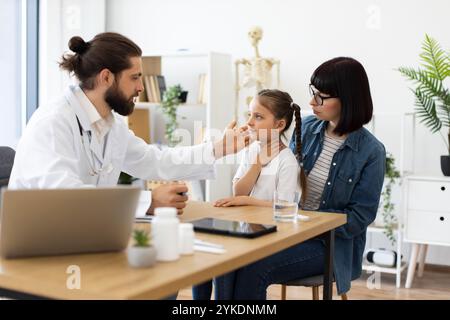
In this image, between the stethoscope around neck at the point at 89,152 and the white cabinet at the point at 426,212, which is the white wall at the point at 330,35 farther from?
the stethoscope around neck at the point at 89,152

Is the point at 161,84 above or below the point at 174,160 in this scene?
above

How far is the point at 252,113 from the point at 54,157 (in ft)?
3.23

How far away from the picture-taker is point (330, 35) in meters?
4.71

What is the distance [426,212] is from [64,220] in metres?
3.09

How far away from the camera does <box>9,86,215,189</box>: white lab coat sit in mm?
1792

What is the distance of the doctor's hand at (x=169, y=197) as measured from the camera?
78.1 inches

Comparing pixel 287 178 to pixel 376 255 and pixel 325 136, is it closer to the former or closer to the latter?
pixel 325 136

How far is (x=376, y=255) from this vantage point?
4238 mm

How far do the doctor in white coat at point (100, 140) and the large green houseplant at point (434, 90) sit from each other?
2053 millimetres

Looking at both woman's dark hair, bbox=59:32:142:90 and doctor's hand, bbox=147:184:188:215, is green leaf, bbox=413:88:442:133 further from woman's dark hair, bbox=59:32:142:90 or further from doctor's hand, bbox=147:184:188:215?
doctor's hand, bbox=147:184:188:215

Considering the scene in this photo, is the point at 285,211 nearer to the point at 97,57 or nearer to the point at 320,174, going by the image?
the point at 320,174

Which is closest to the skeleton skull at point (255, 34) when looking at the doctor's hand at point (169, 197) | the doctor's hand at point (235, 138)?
the doctor's hand at point (235, 138)

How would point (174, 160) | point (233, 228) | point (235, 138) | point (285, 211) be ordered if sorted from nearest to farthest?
point (233, 228)
point (285, 211)
point (235, 138)
point (174, 160)

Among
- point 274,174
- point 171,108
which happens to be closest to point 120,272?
point 274,174
